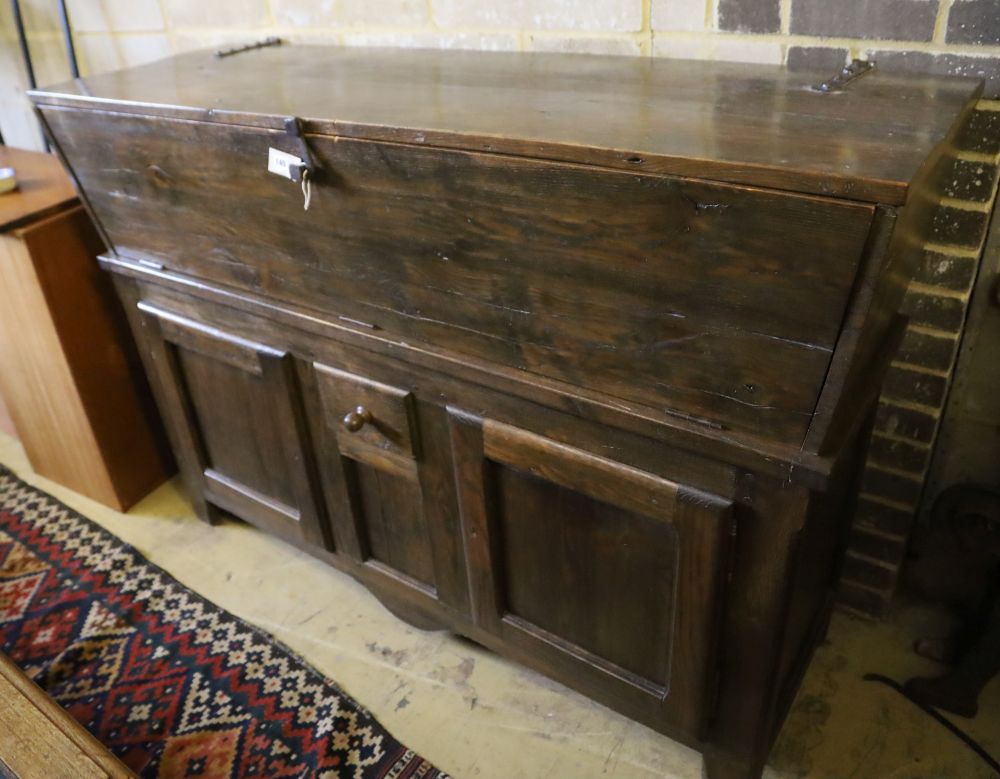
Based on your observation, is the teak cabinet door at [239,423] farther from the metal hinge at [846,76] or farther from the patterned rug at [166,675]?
the metal hinge at [846,76]

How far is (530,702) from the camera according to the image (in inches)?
59.4

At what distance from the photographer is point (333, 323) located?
131 cm

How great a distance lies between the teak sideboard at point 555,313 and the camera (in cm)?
87

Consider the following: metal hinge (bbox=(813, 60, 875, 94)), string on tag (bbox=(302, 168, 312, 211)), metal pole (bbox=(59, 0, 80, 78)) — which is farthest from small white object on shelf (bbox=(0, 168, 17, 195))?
metal hinge (bbox=(813, 60, 875, 94))

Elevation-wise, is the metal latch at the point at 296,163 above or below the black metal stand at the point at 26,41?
below

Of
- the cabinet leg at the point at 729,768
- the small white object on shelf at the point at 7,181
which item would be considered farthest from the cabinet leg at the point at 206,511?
the cabinet leg at the point at 729,768

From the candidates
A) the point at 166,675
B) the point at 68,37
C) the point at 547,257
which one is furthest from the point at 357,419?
the point at 68,37

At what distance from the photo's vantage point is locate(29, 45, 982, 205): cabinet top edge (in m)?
0.82

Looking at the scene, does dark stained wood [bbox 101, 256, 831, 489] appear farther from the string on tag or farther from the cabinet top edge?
the cabinet top edge

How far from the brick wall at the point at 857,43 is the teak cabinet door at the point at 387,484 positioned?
71cm

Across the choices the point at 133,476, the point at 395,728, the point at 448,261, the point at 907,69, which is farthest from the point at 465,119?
the point at 133,476

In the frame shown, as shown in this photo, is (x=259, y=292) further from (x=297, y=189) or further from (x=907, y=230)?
(x=907, y=230)

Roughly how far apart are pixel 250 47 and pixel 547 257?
1.09 m

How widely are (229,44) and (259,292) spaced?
79 centimetres
